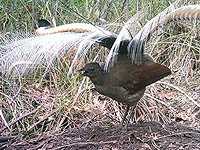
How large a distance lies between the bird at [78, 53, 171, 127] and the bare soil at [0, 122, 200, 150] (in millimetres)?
416

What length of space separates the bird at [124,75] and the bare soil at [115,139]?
0.42m

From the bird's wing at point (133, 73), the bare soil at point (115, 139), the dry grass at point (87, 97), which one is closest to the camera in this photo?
the bare soil at point (115, 139)

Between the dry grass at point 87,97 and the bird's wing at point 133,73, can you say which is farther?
the dry grass at point 87,97

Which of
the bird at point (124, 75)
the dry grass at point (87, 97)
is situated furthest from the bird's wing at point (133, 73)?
the dry grass at point (87, 97)

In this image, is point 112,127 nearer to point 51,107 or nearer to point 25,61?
point 51,107

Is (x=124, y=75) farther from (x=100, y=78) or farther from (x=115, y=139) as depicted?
(x=115, y=139)

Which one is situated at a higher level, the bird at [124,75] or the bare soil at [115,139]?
the bird at [124,75]

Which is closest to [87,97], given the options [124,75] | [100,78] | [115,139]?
Answer: [100,78]

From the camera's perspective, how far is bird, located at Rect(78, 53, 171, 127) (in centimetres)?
298

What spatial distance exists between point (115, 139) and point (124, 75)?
2.25 ft

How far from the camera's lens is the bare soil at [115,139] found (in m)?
2.70

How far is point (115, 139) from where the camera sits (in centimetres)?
283

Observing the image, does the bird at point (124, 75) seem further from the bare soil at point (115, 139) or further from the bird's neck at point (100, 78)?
the bare soil at point (115, 139)

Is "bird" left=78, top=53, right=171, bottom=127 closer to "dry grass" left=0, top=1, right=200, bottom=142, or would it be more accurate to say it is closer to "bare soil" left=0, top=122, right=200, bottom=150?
"bare soil" left=0, top=122, right=200, bottom=150
